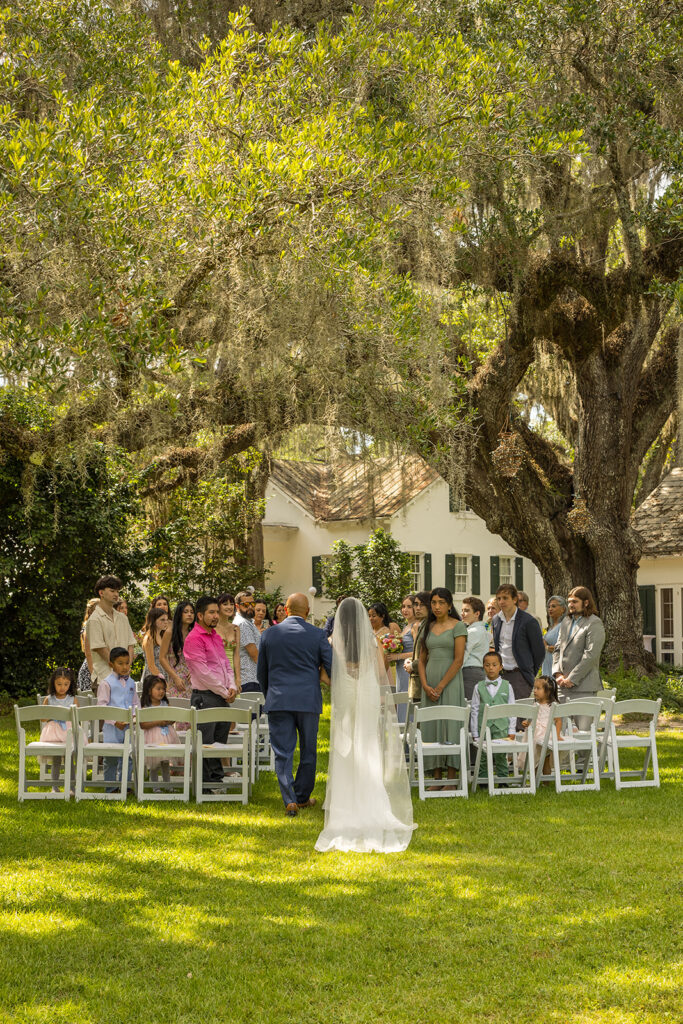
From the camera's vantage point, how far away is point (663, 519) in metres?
21.0

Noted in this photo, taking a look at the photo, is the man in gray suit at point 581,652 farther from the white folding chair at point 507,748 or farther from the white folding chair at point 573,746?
the white folding chair at point 507,748

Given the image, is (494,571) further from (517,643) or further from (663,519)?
(517,643)

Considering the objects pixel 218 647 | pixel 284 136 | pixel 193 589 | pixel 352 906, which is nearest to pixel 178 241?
pixel 284 136

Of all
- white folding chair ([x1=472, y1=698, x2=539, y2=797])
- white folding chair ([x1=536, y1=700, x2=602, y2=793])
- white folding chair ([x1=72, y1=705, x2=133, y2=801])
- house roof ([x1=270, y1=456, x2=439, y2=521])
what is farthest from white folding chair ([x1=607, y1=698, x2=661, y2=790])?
house roof ([x1=270, y1=456, x2=439, y2=521])

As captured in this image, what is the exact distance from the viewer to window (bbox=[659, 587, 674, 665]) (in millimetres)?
20594

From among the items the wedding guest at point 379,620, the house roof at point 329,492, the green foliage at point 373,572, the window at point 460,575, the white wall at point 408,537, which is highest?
the house roof at point 329,492

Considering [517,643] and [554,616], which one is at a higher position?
[554,616]

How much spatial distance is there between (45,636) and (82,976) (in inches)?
408

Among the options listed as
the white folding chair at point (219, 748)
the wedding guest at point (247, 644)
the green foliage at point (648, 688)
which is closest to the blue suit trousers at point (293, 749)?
the white folding chair at point (219, 748)

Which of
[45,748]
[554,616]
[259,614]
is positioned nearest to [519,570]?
[259,614]

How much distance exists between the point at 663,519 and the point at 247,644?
40.4 feet

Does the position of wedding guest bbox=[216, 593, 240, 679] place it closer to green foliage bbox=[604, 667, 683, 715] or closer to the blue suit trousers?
the blue suit trousers

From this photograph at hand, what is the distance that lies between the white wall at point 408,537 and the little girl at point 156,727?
17922 mm

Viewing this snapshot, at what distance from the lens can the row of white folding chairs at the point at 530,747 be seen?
8547mm
